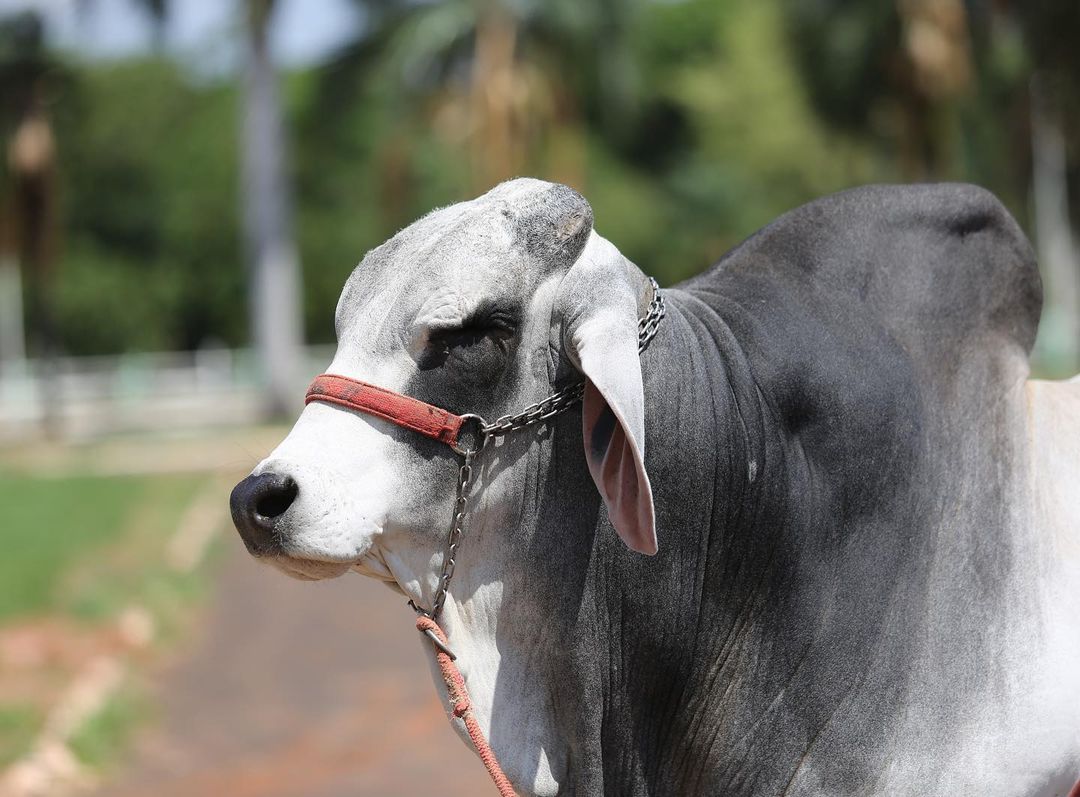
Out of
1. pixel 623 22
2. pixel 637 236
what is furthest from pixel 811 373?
pixel 637 236

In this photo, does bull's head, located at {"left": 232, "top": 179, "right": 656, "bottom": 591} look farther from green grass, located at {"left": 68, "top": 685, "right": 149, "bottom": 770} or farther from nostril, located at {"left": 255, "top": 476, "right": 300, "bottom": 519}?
green grass, located at {"left": 68, "top": 685, "right": 149, "bottom": 770}

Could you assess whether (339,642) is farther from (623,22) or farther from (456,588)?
(623,22)

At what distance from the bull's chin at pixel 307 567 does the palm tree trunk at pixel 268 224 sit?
20.3m

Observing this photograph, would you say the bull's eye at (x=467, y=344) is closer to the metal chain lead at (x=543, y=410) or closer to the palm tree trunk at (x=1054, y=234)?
the metal chain lead at (x=543, y=410)

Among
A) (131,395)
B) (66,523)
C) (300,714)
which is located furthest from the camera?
(131,395)

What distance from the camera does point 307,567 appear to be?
2090 mm

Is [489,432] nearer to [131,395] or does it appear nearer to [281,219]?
[281,219]

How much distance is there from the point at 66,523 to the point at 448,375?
12383 mm

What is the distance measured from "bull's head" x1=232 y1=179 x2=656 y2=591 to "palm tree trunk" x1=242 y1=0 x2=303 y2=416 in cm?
2018

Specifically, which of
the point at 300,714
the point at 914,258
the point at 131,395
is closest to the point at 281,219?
the point at 131,395

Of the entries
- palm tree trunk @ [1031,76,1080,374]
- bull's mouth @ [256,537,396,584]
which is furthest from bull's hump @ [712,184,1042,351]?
palm tree trunk @ [1031,76,1080,374]

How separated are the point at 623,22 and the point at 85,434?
458 inches

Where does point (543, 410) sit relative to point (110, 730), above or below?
above

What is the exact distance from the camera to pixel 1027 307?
8.05 ft
